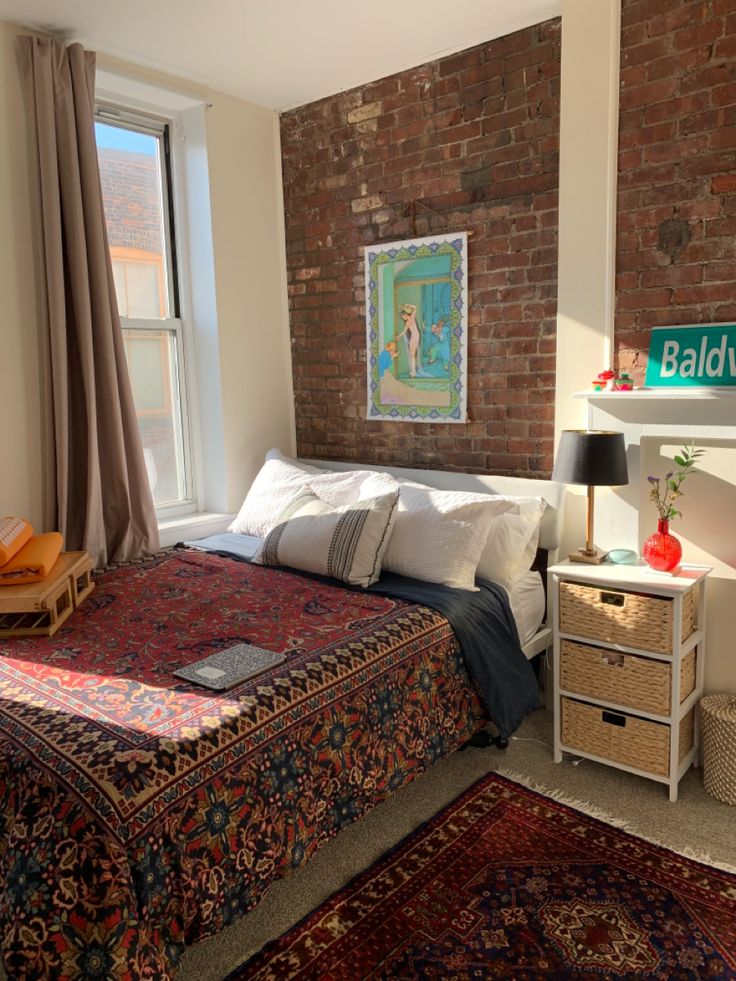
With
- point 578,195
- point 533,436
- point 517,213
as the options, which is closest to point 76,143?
point 517,213

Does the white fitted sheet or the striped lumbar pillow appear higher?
the striped lumbar pillow

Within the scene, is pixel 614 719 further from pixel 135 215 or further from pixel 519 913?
pixel 135 215

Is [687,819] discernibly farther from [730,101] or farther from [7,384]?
[7,384]

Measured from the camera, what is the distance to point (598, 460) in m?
2.69

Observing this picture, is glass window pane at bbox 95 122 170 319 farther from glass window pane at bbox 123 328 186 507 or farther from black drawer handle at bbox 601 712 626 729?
black drawer handle at bbox 601 712 626 729

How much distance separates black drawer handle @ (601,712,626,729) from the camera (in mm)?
2641

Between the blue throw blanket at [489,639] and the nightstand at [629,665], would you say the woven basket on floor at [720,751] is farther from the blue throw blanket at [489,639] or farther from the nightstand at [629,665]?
the blue throw blanket at [489,639]

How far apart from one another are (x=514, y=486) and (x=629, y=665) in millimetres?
955

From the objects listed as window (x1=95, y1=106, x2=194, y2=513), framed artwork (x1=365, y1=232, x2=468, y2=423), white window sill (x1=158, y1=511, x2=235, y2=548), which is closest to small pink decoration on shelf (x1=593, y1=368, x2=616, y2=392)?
framed artwork (x1=365, y1=232, x2=468, y2=423)

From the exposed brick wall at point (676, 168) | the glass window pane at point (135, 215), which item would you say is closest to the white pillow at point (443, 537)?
the exposed brick wall at point (676, 168)

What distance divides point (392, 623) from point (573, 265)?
1.59 m

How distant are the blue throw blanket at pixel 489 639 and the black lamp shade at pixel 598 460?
0.55 meters

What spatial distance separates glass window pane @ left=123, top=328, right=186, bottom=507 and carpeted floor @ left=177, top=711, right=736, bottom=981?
2067 mm

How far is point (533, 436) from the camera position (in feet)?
10.7
